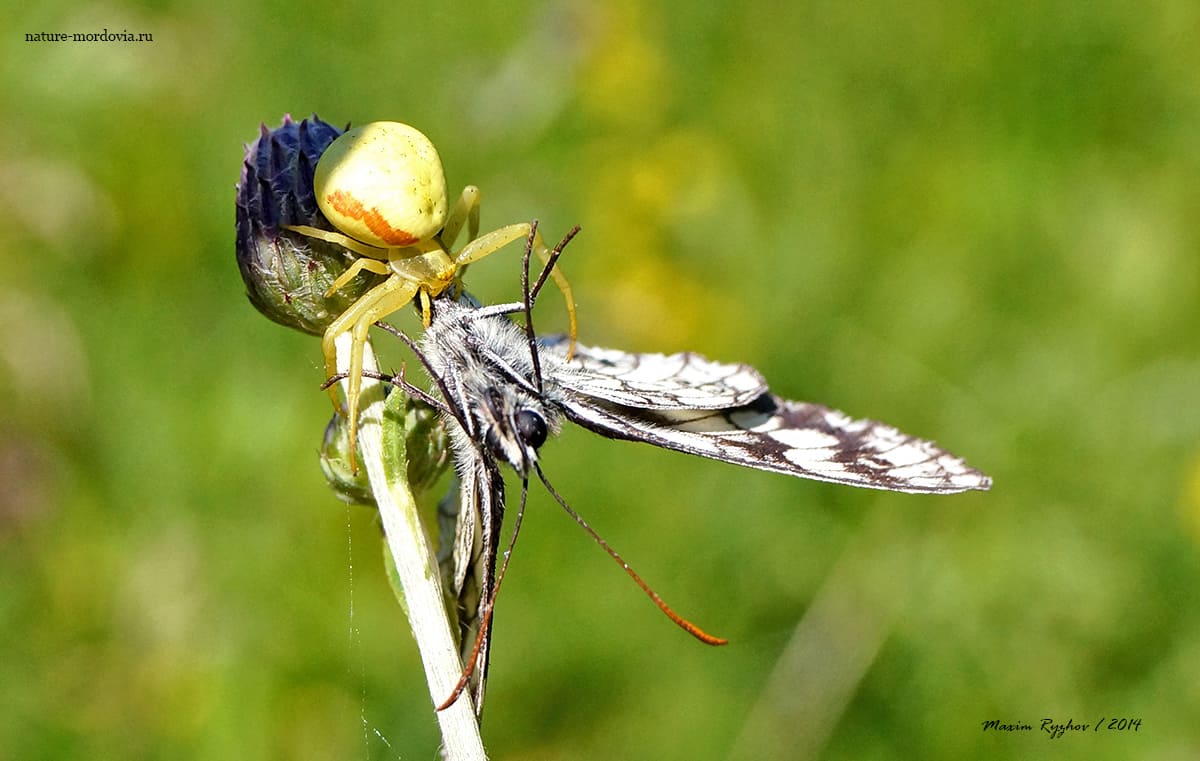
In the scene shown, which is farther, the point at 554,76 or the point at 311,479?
the point at 554,76

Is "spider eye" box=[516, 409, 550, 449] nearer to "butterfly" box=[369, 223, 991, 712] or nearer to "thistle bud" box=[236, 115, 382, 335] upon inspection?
"butterfly" box=[369, 223, 991, 712]

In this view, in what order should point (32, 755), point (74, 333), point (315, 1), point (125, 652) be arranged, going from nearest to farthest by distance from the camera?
1. point (32, 755)
2. point (125, 652)
3. point (74, 333)
4. point (315, 1)

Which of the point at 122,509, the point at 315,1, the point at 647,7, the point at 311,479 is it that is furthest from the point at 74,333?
the point at 647,7

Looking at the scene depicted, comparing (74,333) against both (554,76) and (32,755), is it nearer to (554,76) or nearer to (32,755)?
(32,755)

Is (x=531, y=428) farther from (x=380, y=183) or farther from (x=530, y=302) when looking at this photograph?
(x=380, y=183)

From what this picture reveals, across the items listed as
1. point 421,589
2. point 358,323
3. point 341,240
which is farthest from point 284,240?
point 421,589

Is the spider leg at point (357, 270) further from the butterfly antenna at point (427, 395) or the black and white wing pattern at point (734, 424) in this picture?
the black and white wing pattern at point (734, 424)

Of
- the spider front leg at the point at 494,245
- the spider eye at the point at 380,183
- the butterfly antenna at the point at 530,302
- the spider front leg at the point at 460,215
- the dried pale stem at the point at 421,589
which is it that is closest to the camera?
the dried pale stem at the point at 421,589

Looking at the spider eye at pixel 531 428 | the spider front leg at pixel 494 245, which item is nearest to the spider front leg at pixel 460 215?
the spider front leg at pixel 494 245
